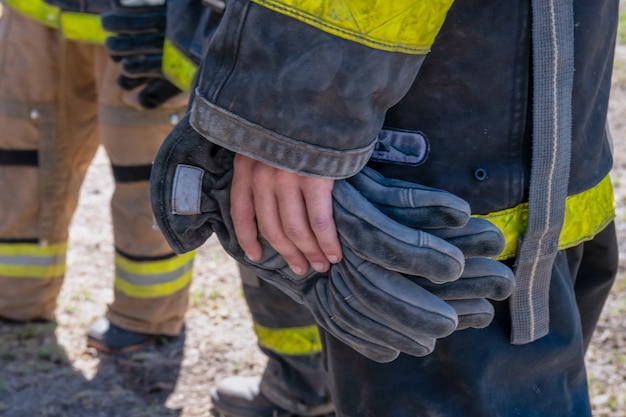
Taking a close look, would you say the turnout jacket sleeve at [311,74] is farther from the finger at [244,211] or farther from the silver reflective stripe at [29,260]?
the silver reflective stripe at [29,260]

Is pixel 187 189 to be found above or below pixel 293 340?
above

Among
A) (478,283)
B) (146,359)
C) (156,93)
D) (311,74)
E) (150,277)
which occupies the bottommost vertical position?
(146,359)

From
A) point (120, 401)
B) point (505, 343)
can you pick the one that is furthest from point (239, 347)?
point (505, 343)

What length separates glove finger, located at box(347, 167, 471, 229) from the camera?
4.18ft

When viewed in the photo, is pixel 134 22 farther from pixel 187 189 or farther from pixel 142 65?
pixel 187 189

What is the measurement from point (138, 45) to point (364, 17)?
125 centimetres

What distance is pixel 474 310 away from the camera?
1.38 meters

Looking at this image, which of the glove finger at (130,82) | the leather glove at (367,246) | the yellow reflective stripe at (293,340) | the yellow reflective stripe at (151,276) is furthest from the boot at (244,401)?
the leather glove at (367,246)

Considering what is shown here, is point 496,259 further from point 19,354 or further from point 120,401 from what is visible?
point 19,354

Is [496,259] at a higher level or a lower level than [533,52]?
lower

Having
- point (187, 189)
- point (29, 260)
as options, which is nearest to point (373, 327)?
point (187, 189)

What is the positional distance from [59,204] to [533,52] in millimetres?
2127

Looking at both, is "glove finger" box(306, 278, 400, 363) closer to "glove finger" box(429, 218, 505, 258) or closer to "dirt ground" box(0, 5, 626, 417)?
"glove finger" box(429, 218, 505, 258)

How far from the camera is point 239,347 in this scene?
3.14 m
